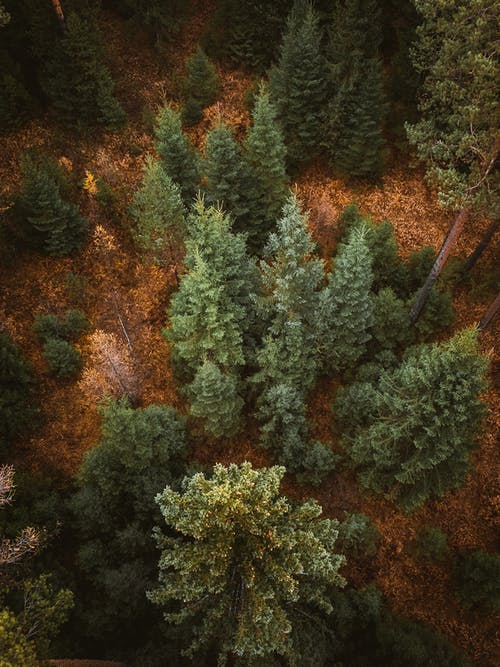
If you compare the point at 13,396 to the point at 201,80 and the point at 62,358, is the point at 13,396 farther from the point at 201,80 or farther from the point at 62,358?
the point at 201,80

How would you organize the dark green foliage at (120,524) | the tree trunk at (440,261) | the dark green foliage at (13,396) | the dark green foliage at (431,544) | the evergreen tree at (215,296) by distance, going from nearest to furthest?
1. the dark green foliage at (120,524)
2. the evergreen tree at (215,296)
3. the tree trunk at (440,261)
4. the dark green foliage at (431,544)
5. the dark green foliage at (13,396)

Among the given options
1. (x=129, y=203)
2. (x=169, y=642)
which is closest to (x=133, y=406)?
(x=169, y=642)

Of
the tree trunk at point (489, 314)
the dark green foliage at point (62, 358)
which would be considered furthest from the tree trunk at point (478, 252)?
the dark green foliage at point (62, 358)

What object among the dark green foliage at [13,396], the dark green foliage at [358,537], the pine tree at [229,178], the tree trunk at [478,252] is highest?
the tree trunk at [478,252]

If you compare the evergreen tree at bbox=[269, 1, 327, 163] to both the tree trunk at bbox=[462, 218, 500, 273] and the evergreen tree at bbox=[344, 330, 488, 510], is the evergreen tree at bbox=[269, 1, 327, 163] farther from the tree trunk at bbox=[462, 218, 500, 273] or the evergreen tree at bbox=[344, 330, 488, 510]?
the evergreen tree at bbox=[344, 330, 488, 510]

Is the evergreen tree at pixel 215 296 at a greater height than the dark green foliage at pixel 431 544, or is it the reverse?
the evergreen tree at pixel 215 296

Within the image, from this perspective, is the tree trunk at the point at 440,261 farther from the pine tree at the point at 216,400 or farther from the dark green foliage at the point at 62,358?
the dark green foliage at the point at 62,358
